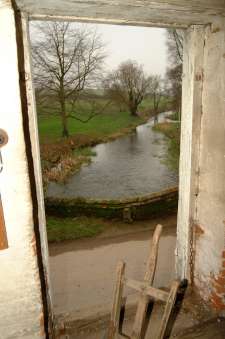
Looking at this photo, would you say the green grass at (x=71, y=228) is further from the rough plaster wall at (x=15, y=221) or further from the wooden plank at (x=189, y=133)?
the rough plaster wall at (x=15, y=221)

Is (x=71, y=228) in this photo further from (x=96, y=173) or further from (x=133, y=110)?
(x=133, y=110)

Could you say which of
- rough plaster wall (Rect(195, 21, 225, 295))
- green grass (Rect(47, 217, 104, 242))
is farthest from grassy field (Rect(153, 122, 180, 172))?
rough plaster wall (Rect(195, 21, 225, 295))

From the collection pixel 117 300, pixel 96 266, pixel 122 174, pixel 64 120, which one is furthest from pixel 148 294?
pixel 64 120

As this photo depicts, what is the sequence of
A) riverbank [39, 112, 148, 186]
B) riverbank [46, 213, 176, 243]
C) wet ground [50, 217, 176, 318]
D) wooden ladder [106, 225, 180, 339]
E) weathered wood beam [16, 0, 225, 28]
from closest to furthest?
1. weathered wood beam [16, 0, 225, 28]
2. wooden ladder [106, 225, 180, 339]
3. wet ground [50, 217, 176, 318]
4. riverbank [46, 213, 176, 243]
5. riverbank [39, 112, 148, 186]

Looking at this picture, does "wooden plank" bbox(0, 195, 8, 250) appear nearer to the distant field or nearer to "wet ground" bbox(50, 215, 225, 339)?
"wet ground" bbox(50, 215, 225, 339)

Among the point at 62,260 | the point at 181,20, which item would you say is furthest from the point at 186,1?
the point at 62,260

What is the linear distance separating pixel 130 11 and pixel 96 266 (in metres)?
4.06

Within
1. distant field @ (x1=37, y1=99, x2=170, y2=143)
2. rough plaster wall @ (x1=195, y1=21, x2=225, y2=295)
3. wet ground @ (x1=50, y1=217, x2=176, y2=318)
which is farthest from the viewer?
distant field @ (x1=37, y1=99, x2=170, y2=143)

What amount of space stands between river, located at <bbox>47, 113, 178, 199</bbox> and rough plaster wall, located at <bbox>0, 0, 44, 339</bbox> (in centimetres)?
818

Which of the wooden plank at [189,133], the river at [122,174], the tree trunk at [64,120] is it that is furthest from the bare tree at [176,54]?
the wooden plank at [189,133]

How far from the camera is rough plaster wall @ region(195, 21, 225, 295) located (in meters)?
2.61

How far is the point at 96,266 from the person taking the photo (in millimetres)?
4910

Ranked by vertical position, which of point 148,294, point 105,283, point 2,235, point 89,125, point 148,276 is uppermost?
point 2,235

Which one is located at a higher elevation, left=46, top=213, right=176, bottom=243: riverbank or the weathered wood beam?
the weathered wood beam
